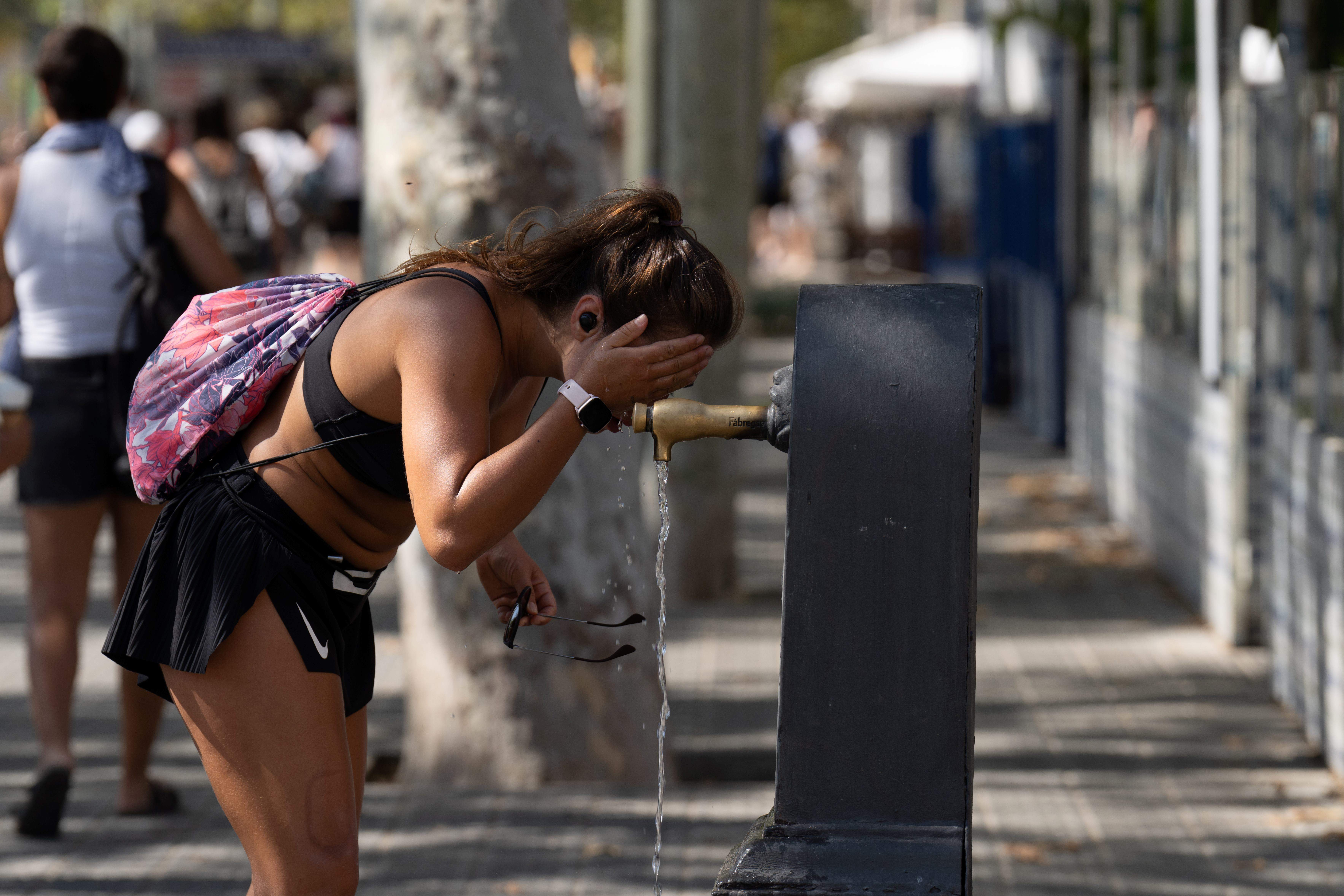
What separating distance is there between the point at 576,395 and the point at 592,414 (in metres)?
0.04

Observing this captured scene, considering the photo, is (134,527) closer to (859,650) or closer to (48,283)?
(48,283)

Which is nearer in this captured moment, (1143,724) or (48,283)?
(48,283)

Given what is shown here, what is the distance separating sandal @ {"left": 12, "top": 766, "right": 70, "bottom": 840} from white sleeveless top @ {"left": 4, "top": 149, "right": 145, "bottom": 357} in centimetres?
118

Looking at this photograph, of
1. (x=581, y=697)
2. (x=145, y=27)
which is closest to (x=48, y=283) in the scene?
(x=581, y=697)

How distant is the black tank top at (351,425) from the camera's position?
265 centimetres

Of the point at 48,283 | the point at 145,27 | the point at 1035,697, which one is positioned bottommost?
the point at 1035,697

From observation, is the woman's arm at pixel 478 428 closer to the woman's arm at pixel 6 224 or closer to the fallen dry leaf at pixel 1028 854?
the fallen dry leaf at pixel 1028 854

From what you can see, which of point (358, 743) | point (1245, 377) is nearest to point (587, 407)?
point (358, 743)

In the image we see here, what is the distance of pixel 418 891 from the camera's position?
4.45 m

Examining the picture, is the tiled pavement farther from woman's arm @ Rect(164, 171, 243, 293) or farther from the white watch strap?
the white watch strap

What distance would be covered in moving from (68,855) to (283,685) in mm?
2380

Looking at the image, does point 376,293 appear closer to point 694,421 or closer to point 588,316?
point 588,316

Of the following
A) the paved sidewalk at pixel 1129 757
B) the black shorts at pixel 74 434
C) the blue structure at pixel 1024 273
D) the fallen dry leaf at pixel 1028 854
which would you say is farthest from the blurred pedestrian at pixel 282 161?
the fallen dry leaf at pixel 1028 854

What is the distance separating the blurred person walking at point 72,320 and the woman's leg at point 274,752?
7.08 feet
